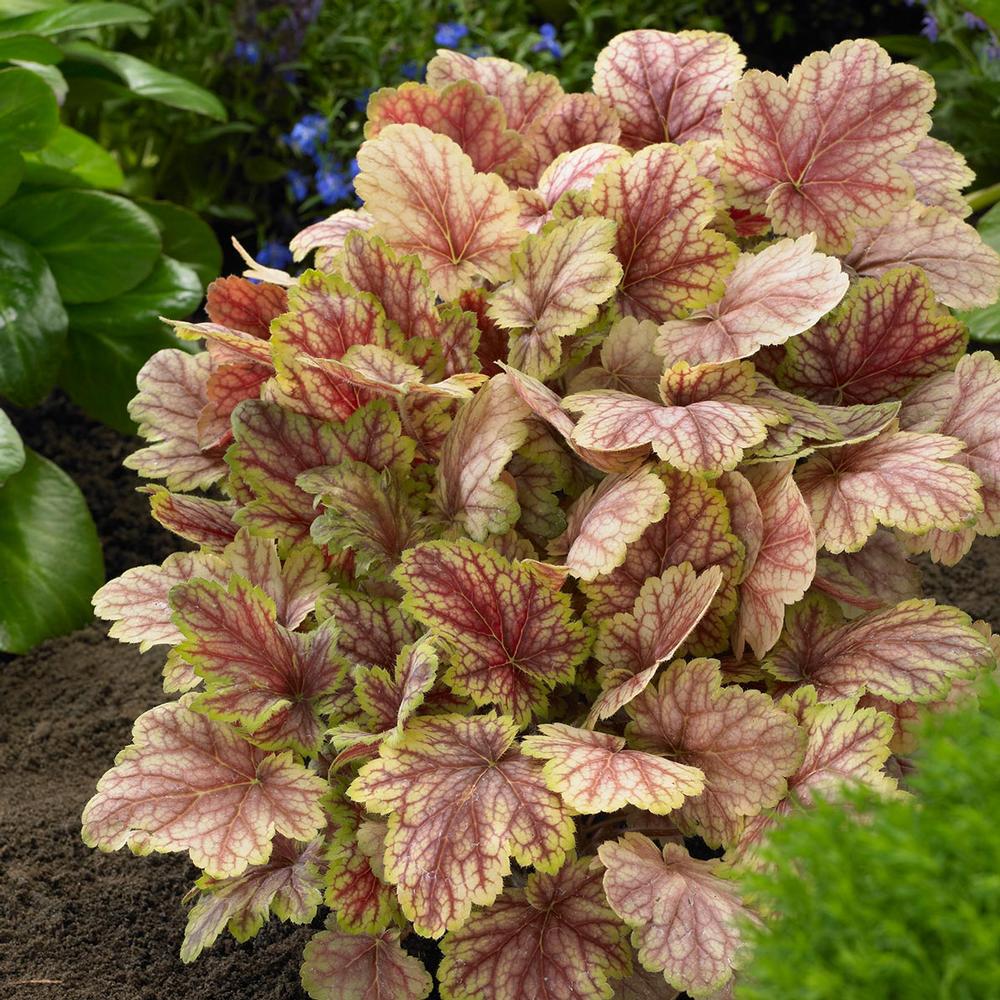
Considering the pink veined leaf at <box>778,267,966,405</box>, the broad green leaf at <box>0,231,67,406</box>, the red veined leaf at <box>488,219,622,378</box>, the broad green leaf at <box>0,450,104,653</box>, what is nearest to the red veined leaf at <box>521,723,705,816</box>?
the red veined leaf at <box>488,219,622,378</box>

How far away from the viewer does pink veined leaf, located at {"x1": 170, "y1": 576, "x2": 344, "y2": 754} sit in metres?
1.30

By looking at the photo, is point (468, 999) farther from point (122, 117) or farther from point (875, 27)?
point (875, 27)

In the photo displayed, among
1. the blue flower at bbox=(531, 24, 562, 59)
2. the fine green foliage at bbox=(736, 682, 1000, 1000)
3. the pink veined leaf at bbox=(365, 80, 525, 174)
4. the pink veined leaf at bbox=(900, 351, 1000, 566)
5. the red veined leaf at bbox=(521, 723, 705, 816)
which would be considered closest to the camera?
the fine green foliage at bbox=(736, 682, 1000, 1000)

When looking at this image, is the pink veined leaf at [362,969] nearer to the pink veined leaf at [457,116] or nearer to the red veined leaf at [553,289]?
the red veined leaf at [553,289]

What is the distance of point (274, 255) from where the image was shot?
3.73m

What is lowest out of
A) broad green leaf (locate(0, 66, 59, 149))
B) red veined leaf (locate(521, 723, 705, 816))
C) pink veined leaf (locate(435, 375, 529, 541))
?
red veined leaf (locate(521, 723, 705, 816))

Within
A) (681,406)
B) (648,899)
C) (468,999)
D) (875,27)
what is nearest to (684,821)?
(648,899)

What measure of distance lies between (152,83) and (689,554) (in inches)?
96.0

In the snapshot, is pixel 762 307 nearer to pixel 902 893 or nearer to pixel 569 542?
pixel 569 542

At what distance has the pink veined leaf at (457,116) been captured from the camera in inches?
63.7

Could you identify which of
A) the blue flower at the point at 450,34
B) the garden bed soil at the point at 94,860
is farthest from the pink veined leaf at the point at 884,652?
the blue flower at the point at 450,34

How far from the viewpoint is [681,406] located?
4.40ft

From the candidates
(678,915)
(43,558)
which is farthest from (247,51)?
(678,915)

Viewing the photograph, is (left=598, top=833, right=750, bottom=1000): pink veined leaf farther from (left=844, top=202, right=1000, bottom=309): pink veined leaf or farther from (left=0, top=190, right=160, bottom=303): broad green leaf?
(left=0, top=190, right=160, bottom=303): broad green leaf
